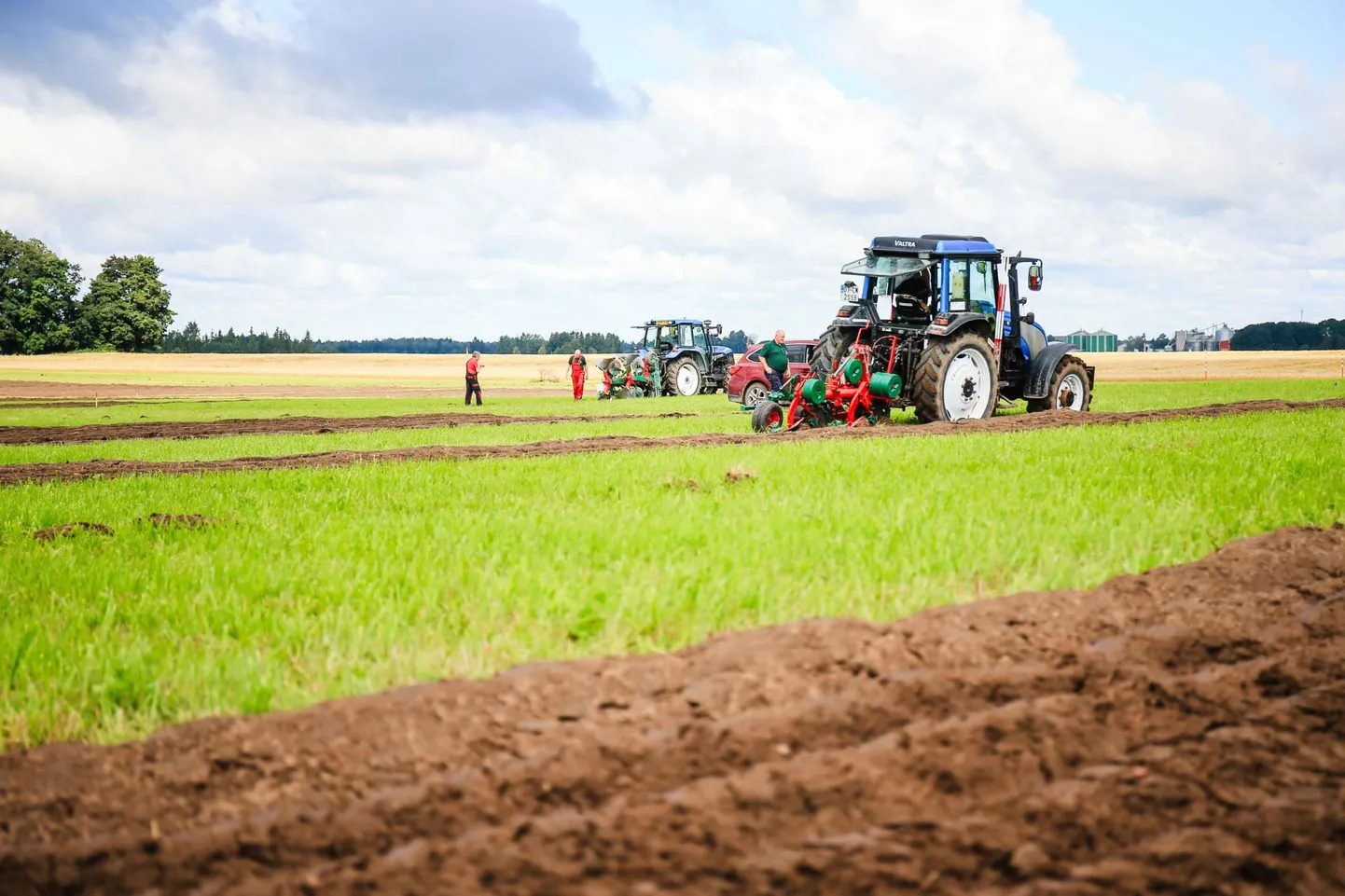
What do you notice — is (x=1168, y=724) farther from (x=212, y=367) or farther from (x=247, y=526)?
(x=212, y=367)

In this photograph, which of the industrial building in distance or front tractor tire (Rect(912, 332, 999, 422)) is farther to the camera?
the industrial building in distance

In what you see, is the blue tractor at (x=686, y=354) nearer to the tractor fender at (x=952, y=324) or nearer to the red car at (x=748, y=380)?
the red car at (x=748, y=380)

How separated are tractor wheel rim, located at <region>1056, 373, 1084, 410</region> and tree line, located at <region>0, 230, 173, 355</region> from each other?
78.2 meters

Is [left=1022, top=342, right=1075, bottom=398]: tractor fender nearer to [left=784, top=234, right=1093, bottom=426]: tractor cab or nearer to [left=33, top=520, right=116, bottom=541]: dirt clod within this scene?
[left=784, top=234, right=1093, bottom=426]: tractor cab

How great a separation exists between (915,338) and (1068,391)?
3.97 meters

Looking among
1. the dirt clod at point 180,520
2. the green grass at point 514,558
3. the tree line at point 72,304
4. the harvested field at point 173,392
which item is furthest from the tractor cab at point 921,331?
the tree line at point 72,304

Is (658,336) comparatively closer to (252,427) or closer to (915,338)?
(252,427)

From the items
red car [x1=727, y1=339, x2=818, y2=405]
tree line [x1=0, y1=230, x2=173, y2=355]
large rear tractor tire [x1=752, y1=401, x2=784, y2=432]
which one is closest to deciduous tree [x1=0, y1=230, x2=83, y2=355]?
tree line [x1=0, y1=230, x2=173, y2=355]

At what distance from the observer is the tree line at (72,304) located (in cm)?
7394

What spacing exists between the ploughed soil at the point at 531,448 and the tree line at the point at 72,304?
73897 mm

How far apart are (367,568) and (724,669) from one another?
246 centimetres

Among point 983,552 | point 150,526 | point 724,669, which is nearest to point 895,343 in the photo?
point 983,552

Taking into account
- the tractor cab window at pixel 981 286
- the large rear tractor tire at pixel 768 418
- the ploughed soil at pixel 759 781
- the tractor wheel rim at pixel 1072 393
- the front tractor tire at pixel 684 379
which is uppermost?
the tractor cab window at pixel 981 286

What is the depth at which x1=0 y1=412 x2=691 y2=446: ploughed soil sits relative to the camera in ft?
59.9
